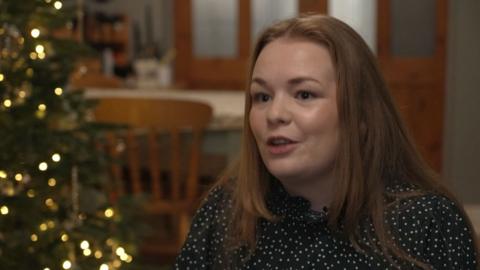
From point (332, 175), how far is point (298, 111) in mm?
129

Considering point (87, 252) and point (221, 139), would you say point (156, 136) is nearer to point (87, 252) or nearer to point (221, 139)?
point (221, 139)

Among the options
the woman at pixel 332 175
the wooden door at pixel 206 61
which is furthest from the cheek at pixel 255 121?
the wooden door at pixel 206 61

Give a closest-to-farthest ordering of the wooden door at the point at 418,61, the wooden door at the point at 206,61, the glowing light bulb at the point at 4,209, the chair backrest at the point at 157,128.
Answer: the glowing light bulb at the point at 4,209 < the chair backrest at the point at 157,128 < the wooden door at the point at 418,61 < the wooden door at the point at 206,61

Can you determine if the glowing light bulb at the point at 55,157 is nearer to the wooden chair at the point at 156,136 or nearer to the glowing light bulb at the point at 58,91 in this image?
the glowing light bulb at the point at 58,91

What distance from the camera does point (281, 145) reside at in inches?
51.0

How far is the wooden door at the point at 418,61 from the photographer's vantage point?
5.12m

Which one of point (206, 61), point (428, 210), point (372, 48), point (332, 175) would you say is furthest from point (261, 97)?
point (206, 61)

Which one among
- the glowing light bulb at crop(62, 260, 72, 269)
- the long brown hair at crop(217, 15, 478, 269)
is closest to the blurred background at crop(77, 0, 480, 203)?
the glowing light bulb at crop(62, 260, 72, 269)

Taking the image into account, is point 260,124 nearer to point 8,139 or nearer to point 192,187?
point 8,139

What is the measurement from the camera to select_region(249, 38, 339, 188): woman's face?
50.7 inches

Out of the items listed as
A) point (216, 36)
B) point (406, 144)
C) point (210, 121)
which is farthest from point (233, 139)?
point (216, 36)

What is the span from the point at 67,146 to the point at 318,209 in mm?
1274

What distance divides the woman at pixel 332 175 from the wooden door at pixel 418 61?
381cm

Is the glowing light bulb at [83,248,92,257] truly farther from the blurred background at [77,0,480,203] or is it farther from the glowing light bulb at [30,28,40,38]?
the blurred background at [77,0,480,203]
